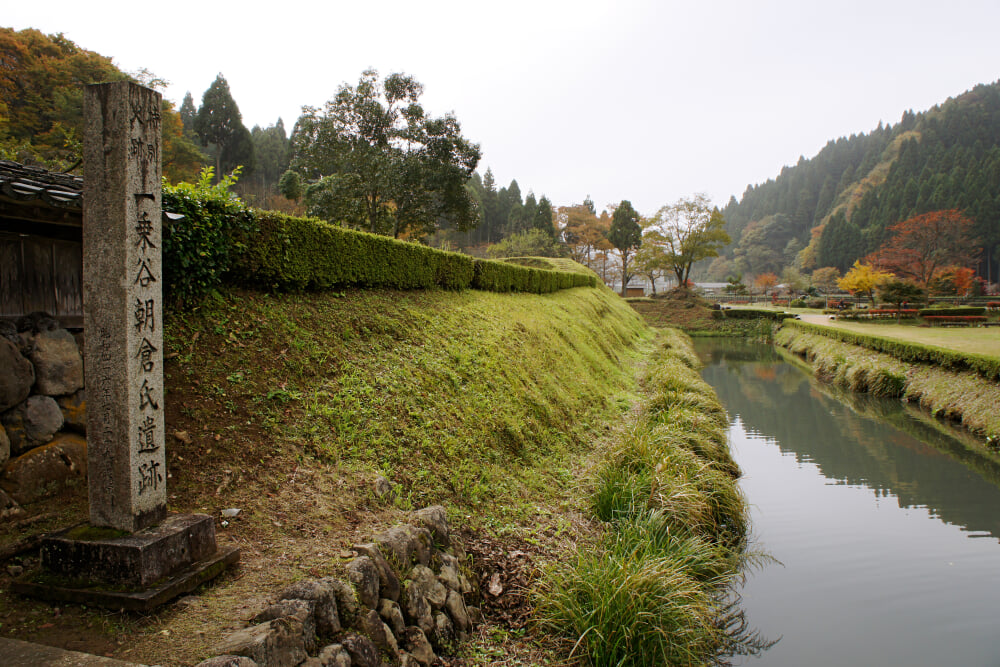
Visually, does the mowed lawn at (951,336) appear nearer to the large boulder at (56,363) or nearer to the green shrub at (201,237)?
the green shrub at (201,237)

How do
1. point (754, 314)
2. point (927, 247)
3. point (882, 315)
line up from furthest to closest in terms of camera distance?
point (927, 247) → point (754, 314) → point (882, 315)

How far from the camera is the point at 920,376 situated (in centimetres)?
1241

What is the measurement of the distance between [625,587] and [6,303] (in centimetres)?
485

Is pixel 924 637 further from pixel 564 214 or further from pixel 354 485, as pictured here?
pixel 564 214

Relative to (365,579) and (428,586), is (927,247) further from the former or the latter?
(365,579)

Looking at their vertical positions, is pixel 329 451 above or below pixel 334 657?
above

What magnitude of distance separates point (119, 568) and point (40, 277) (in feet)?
8.91

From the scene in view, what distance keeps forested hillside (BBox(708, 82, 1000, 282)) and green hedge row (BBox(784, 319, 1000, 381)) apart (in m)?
40.1

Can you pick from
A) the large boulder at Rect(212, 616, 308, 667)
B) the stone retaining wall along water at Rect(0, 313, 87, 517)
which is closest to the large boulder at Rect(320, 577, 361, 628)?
the large boulder at Rect(212, 616, 308, 667)

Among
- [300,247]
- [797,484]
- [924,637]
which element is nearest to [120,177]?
[300,247]

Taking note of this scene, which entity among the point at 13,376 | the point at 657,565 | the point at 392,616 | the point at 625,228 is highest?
the point at 625,228

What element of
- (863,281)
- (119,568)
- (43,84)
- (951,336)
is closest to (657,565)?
(119,568)

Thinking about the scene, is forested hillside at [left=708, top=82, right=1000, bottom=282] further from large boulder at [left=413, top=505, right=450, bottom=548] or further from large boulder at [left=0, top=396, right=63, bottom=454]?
large boulder at [left=0, top=396, right=63, bottom=454]

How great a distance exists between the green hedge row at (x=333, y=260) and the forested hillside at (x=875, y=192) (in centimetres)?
5444
